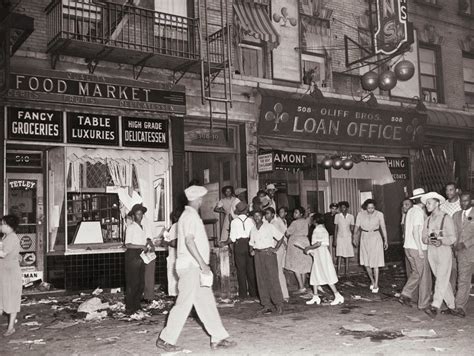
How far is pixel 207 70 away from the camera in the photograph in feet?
43.0

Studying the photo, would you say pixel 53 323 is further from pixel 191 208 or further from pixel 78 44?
pixel 78 44

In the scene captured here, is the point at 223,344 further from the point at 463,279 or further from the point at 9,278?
the point at 463,279

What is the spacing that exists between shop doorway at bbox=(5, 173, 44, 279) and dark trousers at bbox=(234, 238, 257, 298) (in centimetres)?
475

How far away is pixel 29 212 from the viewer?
40.3 feet

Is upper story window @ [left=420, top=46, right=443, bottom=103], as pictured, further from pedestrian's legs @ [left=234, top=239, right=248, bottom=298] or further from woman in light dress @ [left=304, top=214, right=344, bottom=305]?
pedestrian's legs @ [left=234, top=239, right=248, bottom=298]

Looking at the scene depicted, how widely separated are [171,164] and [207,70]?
2465 mm

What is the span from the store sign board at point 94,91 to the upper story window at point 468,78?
1179 centimetres

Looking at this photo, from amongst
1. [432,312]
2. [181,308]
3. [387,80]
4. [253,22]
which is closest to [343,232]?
[387,80]

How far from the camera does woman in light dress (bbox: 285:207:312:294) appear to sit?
11047mm

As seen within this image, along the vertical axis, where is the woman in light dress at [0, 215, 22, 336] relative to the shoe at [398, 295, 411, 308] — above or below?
above

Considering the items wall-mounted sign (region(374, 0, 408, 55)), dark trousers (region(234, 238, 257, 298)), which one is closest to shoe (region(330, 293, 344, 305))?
dark trousers (region(234, 238, 257, 298))

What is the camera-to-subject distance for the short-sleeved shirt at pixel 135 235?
9.35 metres

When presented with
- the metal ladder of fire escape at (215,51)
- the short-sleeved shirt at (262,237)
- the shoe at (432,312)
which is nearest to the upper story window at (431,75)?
the metal ladder of fire escape at (215,51)

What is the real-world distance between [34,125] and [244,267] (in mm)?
5315
